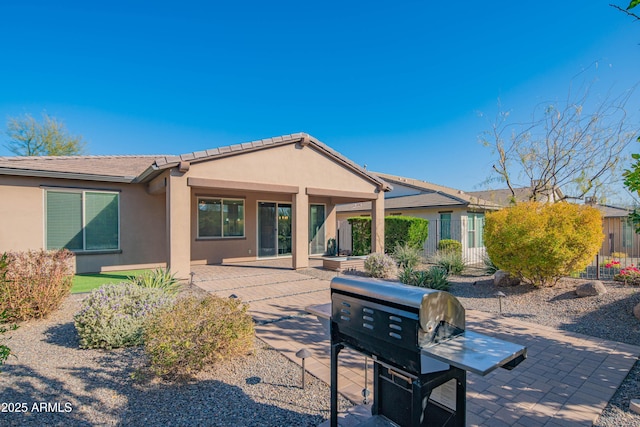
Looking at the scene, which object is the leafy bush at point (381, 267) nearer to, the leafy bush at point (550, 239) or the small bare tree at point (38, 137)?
the leafy bush at point (550, 239)

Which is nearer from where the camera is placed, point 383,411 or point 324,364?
point 383,411

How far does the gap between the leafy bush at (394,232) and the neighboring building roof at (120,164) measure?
341 centimetres

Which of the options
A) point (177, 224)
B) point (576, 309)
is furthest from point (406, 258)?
point (177, 224)

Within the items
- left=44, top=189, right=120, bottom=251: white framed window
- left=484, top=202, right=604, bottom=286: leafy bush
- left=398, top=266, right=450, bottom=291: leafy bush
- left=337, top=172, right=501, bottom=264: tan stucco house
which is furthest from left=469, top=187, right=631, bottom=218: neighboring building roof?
left=44, top=189, right=120, bottom=251: white framed window

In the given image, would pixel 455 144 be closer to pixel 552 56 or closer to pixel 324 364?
pixel 552 56

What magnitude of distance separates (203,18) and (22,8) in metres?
5.25

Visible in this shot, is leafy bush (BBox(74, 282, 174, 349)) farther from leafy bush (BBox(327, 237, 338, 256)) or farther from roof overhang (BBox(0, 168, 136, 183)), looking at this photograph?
leafy bush (BBox(327, 237, 338, 256))

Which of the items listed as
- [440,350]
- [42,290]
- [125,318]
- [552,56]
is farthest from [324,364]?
[552,56]

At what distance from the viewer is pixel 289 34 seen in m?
12.0

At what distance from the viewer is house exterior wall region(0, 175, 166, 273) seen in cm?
906

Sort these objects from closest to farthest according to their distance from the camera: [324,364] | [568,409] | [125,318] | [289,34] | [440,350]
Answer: [440,350]
[568,409]
[324,364]
[125,318]
[289,34]

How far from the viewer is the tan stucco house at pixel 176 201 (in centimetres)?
898

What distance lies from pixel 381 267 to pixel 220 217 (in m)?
7.08

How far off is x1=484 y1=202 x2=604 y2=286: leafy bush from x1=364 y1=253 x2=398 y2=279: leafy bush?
3362 millimetres
